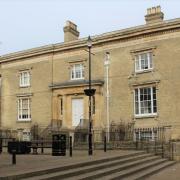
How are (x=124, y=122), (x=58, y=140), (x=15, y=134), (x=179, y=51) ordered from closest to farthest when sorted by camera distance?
(x=58, y=140), (x=179, y=51), (x=124, y=122), (x=15, y=134)

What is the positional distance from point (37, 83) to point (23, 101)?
8.00ft

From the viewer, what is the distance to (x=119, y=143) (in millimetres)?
26672

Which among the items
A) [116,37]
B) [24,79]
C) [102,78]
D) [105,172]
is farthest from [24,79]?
[105,172]

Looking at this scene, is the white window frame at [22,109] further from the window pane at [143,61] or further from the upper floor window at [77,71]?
the window pane at [143,61]

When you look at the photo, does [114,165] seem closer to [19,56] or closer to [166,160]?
[166,160]

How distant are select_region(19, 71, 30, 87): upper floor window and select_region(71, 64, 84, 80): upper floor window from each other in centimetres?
545

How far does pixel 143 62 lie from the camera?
30312mm

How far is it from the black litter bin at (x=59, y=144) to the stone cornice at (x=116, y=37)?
43.1 feet

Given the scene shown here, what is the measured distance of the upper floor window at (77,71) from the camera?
33725mm

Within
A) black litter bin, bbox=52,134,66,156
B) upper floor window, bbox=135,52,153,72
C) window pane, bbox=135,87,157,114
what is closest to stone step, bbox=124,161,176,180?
black litter bin, bbox=52,134,66,156

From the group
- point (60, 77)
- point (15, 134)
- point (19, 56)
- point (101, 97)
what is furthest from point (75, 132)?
point (19, 56)

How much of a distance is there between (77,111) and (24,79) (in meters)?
7.63

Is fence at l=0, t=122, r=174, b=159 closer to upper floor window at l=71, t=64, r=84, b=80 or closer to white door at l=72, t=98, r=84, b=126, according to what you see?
white door at l=72, t=98, r=84, b=126

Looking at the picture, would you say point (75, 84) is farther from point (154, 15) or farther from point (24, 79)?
point (154, 15)
